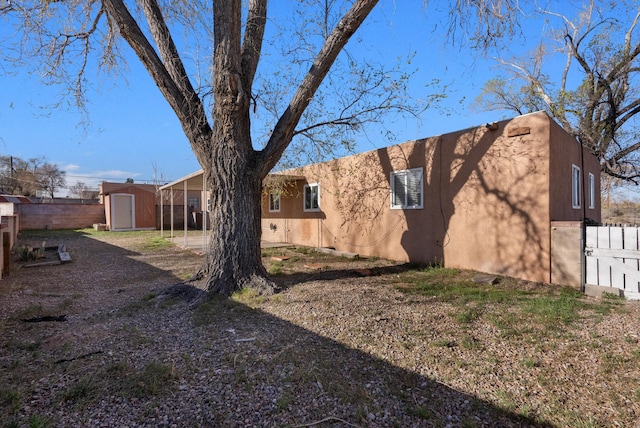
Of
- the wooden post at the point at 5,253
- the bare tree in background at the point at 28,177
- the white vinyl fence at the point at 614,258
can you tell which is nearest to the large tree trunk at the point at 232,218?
the wooden post at the point at 5,253

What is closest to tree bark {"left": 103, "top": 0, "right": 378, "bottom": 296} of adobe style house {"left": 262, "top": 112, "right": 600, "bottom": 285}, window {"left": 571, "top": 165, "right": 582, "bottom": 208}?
adobe style house {"left": 262, "top": 112, "right": 600, "bottom": 285}

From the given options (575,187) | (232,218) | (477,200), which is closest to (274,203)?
(477,200)

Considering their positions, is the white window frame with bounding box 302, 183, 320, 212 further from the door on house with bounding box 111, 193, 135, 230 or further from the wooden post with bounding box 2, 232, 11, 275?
the door on house with bounding box 111, 193, 135, 230

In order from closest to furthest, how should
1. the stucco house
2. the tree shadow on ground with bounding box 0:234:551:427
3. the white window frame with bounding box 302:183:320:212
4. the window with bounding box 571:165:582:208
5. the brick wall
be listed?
the tree shadow on ground with bounding box 0:234:551:427, the stucco house, the window with bounding box 571:165:582:208, the white window frame with bounding box 302:183:320:212, the brick wall

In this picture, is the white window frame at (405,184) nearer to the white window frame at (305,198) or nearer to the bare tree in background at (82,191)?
the white window frame at (305,198)

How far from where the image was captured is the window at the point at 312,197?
11703mm

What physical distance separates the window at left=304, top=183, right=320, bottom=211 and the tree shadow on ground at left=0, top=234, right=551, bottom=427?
7357mm

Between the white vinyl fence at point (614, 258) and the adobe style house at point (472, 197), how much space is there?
0.20 metres

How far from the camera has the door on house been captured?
1972 cm

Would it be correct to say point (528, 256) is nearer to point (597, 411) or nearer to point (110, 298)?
point (597, 411)

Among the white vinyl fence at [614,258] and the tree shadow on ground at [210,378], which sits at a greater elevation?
the white vinyl fence at [614,258]

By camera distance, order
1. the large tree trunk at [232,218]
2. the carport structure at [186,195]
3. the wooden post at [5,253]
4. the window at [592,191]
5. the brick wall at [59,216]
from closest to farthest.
Answer: the large tree trunk at [232,218] < the wooden post at [5,253] < the window at [592,191] < the carport structure at [186,195] < the brick wall at [59,216]

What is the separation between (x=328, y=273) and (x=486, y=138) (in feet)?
13.5

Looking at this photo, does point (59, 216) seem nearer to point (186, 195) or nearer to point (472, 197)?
point (186, 195)
